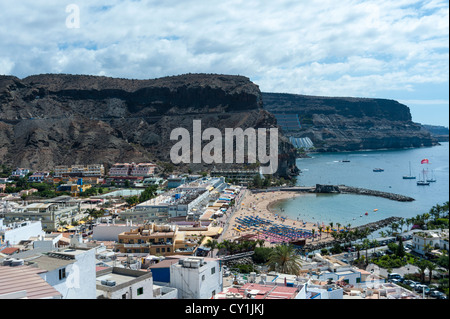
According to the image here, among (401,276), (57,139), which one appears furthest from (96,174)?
(401,276)

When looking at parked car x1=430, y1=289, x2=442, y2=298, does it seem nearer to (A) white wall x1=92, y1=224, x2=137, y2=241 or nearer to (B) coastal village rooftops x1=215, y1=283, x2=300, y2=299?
(B) coastal village rooftops x1=215, y1=283, x2=300, y2=299

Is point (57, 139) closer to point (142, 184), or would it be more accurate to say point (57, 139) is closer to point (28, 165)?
point (28, 165)

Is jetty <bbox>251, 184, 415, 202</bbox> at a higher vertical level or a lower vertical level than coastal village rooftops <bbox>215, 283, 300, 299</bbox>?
lower

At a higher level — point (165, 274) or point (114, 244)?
point (165, 274)

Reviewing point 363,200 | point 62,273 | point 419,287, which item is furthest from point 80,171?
point 62,273

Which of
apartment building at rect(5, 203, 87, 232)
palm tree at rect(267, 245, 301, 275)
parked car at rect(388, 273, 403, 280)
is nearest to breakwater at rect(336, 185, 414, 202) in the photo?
parked car at rect(388, 273, 403, 280)
